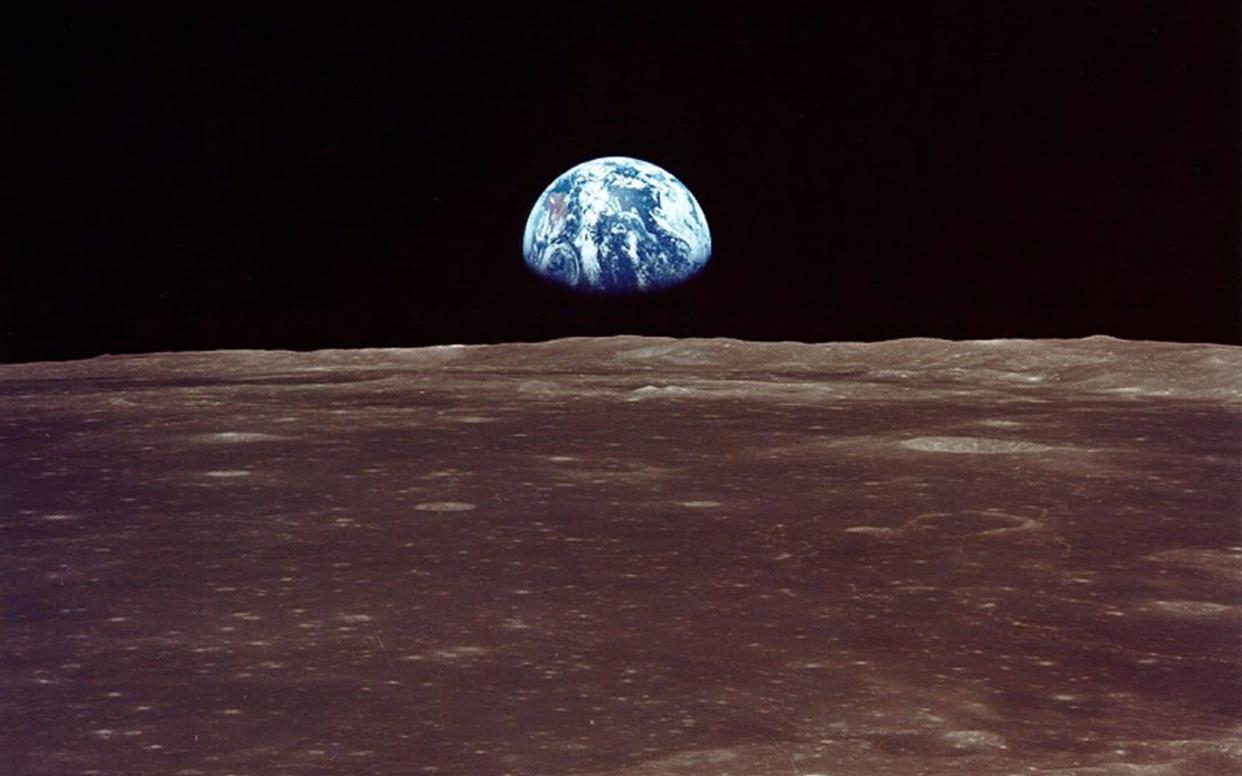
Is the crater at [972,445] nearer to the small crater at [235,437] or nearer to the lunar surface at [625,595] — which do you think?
the lunar surface at [625,595]

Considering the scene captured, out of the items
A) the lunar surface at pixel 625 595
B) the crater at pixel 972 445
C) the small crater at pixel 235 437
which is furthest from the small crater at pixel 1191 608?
the small crater at pixel 235 437

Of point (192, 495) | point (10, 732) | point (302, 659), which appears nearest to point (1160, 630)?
point (302, 659)

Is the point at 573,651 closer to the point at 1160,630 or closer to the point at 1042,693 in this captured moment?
the point at 1042,693

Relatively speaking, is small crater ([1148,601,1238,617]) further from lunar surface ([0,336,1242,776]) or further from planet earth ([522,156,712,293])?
planet earth ([522,156,712,293])

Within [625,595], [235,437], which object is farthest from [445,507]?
[235,437]

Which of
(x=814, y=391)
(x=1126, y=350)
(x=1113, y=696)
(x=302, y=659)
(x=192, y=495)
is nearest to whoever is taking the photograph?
(x=1113, y=696)

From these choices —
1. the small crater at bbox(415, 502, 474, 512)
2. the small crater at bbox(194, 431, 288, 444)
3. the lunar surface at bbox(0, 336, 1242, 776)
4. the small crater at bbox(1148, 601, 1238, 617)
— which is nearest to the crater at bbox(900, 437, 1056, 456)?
the lunar surface at bbox(0, 336, 1242, 776)

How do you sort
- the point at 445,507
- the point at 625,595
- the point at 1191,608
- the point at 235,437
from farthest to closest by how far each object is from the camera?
the point at 235,437, the point at 445,507, the point at 625,595, the point at 1191,608

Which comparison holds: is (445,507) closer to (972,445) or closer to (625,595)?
(625,595)
